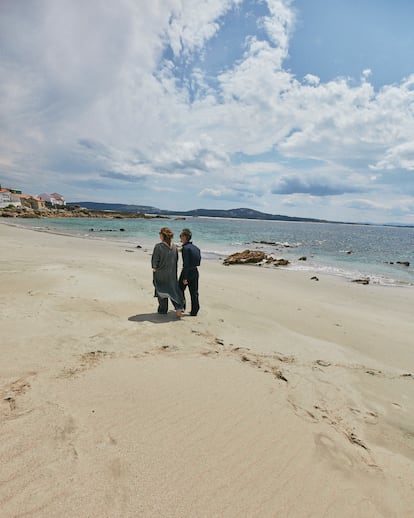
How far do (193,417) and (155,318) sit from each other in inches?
140

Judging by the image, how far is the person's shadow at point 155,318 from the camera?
21.3ft

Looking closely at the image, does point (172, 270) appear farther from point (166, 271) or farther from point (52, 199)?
point (52, 199)

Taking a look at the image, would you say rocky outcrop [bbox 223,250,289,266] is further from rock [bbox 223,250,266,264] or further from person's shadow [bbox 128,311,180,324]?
person's shadow [bbox 128,311,180,324]

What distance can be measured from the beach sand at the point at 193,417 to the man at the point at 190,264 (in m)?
0.59

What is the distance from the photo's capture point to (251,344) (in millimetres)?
5855

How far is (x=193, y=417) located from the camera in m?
3.36

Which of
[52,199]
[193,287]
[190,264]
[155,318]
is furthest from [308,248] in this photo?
[52,199]

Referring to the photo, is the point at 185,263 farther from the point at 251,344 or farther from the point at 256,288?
the point at 256,288

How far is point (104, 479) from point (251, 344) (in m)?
3.91

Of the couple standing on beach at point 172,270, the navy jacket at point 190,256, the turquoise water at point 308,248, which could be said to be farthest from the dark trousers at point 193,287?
the turquoise water at point 308,248

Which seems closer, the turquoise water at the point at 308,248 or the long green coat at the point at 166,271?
the long green coat at the point at 166,271

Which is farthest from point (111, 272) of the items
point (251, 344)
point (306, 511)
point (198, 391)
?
point (306, 511)

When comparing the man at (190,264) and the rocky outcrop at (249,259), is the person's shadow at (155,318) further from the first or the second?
the rocky outcrop at (249,259)

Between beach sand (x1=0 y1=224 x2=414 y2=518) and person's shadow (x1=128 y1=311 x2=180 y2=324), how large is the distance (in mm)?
48
